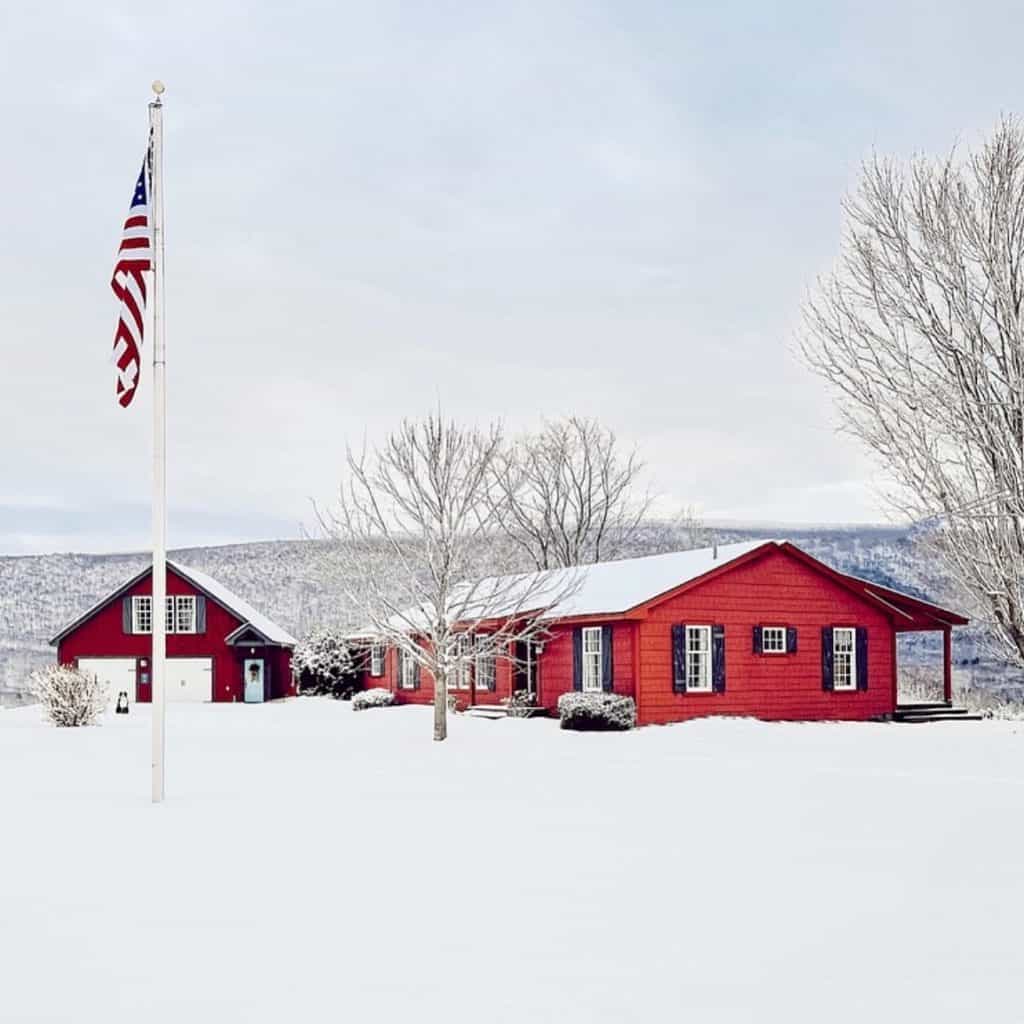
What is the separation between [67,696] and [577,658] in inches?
486

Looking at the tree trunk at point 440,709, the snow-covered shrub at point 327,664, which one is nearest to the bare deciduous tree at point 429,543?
the tree trunk at point 440,709

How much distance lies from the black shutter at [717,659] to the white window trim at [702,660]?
0.08m

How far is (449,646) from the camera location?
26.3 m

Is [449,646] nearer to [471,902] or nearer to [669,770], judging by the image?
[669,770]

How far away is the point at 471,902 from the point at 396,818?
4603 millimetres

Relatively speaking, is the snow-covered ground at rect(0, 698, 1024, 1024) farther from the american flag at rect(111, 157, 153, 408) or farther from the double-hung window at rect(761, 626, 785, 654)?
the double-hung window at rect(761, 626, 785, 654)

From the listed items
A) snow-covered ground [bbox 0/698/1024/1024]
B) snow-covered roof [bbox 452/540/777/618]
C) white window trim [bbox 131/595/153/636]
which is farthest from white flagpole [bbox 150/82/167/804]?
white window trim [bbox 131/595/153/636]

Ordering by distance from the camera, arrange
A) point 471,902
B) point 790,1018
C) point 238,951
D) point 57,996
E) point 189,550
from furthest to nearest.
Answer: point 189,550 → point 471,902 → point 238,951 → point 57,996 → point 790,1018

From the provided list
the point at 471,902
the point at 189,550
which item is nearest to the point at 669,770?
the point at 471,902

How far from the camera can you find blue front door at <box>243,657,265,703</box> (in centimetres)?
4769

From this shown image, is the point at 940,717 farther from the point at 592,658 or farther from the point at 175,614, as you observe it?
the point at 175,614

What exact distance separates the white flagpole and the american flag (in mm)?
266

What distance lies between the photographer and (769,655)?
96.8ft

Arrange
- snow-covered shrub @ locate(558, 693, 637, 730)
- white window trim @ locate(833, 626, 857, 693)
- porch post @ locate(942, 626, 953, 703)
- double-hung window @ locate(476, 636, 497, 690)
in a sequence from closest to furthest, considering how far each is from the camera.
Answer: snow-covered shrub @ locate(558, 693, 637, 730) → white window trim @ locate(833, 626, 857, 693) → porch post @ locate(942, 626, 953, 703) → double-hung window @ locate(476, 636, 497, 690)
